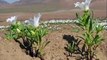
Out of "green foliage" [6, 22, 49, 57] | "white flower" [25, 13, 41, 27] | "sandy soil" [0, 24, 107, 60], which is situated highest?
"white flower" [25, 13, 41, 27]

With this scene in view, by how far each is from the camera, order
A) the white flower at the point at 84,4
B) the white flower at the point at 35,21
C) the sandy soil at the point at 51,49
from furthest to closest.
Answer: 1. the white flower at the point at 84,4
2. the white flower at the point at 35,21
3. the sandy soil at the point at 51,49

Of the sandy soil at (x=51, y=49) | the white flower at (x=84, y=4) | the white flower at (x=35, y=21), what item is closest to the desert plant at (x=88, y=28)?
the white flower at (x=84, y=4)

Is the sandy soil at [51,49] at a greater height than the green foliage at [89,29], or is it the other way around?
the green foliage at [89,29]

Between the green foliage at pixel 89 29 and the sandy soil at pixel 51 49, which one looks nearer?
the sandy soil at pixel 51 49

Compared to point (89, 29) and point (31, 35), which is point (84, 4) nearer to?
point (89, 29)

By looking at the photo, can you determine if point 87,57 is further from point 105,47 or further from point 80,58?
point 105,47

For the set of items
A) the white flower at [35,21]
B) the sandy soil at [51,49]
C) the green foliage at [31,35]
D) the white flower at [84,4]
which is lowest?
the sandy soil at [51,49]

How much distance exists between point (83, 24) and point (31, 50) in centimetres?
146

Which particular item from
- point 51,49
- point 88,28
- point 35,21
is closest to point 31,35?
point 35,21

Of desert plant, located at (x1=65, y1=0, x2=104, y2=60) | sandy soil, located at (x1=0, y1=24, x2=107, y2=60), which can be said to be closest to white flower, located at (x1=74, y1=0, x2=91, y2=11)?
desert plant, located at (x1=65, y1=0, x2=104, y2=60)

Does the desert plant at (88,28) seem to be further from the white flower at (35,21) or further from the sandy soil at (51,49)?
the white flower at (35,21)

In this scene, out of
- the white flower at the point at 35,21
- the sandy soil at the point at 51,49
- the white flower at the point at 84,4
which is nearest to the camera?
the sandy soil at the point at 51,49

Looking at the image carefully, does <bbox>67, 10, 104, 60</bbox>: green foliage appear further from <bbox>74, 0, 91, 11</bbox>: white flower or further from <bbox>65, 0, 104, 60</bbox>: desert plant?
<bbox>74, 0, 91, 11</bbox>: white flower

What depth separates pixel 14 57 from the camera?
1029cm
